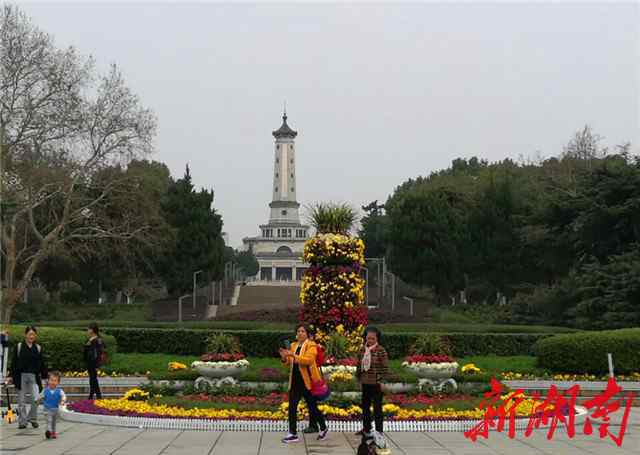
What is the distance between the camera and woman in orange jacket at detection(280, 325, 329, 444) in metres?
12.0

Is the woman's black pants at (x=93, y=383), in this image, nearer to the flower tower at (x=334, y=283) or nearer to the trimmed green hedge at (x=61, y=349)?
the flower tower at (x=334, y=283)

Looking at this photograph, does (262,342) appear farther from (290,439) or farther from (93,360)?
(290,439)

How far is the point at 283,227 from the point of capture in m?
128

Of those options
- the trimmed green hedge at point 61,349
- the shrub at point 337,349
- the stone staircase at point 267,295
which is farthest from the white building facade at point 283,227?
the shrub at point 337,349

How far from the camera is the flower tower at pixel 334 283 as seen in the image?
19250mm

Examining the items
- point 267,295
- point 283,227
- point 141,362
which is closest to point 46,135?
point 141,362

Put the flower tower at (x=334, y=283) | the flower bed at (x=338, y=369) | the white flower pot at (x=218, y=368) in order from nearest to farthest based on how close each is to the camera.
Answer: the flower bed at (x=338, y=369), the white flower pot at (x=218, y=368), the flower tower at (x=334, y=283)

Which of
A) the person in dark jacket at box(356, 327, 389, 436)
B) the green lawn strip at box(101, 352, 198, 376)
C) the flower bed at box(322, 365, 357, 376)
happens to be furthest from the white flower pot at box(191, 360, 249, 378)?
the person in dark jacket at box(356, 327, 389, 436)

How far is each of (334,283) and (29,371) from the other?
7.44 metres

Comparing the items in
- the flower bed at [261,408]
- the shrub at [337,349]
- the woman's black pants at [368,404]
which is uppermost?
the shrub at [337,349]

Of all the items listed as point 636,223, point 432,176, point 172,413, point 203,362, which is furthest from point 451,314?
point 432,176

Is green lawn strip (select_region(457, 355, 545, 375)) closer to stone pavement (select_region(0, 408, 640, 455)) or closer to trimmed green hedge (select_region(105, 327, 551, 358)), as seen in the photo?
trimmed green hedge (select_region(105, 327, 551, 358))

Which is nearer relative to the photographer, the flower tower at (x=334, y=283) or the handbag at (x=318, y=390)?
the handbag at (x=318, y=390)

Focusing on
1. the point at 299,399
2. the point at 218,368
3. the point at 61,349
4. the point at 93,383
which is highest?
the point at 61,349
